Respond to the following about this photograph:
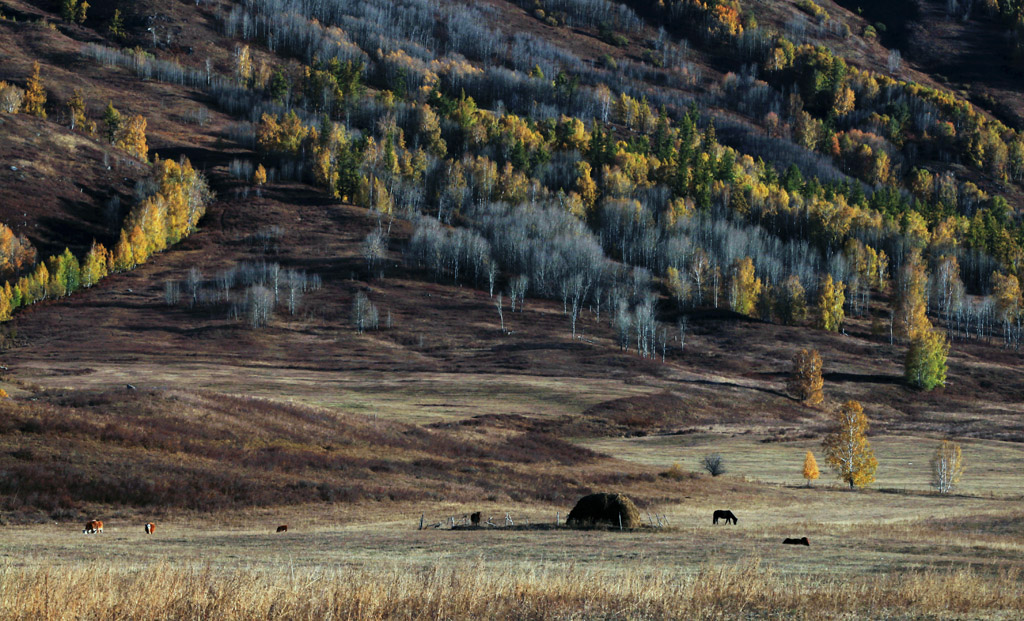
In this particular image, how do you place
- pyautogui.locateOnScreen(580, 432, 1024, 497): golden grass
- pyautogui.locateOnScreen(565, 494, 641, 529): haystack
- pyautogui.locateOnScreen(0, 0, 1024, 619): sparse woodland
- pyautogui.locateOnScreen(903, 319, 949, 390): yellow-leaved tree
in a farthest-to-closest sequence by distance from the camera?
pyautogui.locateOnScreen(903, 319, 949, 390): yellow-leaved tree
pyautogui.locateOnScreen(580, 432, 1024, 497): golden grass
pyautogui.locateOnScreen(565, 494, 641, 529): haystack
pyautogui.locateOnScreen(0, 0, 1024, 619): sparse woodland

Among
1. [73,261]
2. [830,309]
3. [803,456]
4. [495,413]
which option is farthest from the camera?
[830,309]

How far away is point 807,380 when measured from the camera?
12812 centimetres

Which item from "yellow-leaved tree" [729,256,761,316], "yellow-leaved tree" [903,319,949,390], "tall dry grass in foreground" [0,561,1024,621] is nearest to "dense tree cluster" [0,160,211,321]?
"yellow-leaved tree" [729,256,761,316]

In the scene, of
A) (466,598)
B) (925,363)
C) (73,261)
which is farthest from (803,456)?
(73,261)

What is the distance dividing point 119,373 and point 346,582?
10564 cm

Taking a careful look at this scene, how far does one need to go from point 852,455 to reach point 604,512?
4131 cm

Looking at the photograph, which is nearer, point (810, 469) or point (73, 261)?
point (810, 469)

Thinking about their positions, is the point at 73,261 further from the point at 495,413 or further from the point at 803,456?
the point at 803,456

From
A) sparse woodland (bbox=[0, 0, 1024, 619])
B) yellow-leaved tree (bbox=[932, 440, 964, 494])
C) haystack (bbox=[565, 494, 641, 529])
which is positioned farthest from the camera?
yellow-leaved tree (bbox=[932, 440, 964, 494])

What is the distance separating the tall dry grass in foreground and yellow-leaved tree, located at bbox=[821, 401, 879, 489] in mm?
57241

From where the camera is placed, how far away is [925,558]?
87.3 feet

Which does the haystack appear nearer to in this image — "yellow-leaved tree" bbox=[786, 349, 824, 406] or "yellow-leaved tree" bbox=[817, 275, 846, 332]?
"yellow-leaved tree" bbox=[786, 349, 824, 406]

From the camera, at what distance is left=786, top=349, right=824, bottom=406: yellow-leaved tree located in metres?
127

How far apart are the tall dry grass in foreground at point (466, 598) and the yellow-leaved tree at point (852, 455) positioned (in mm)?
57241
